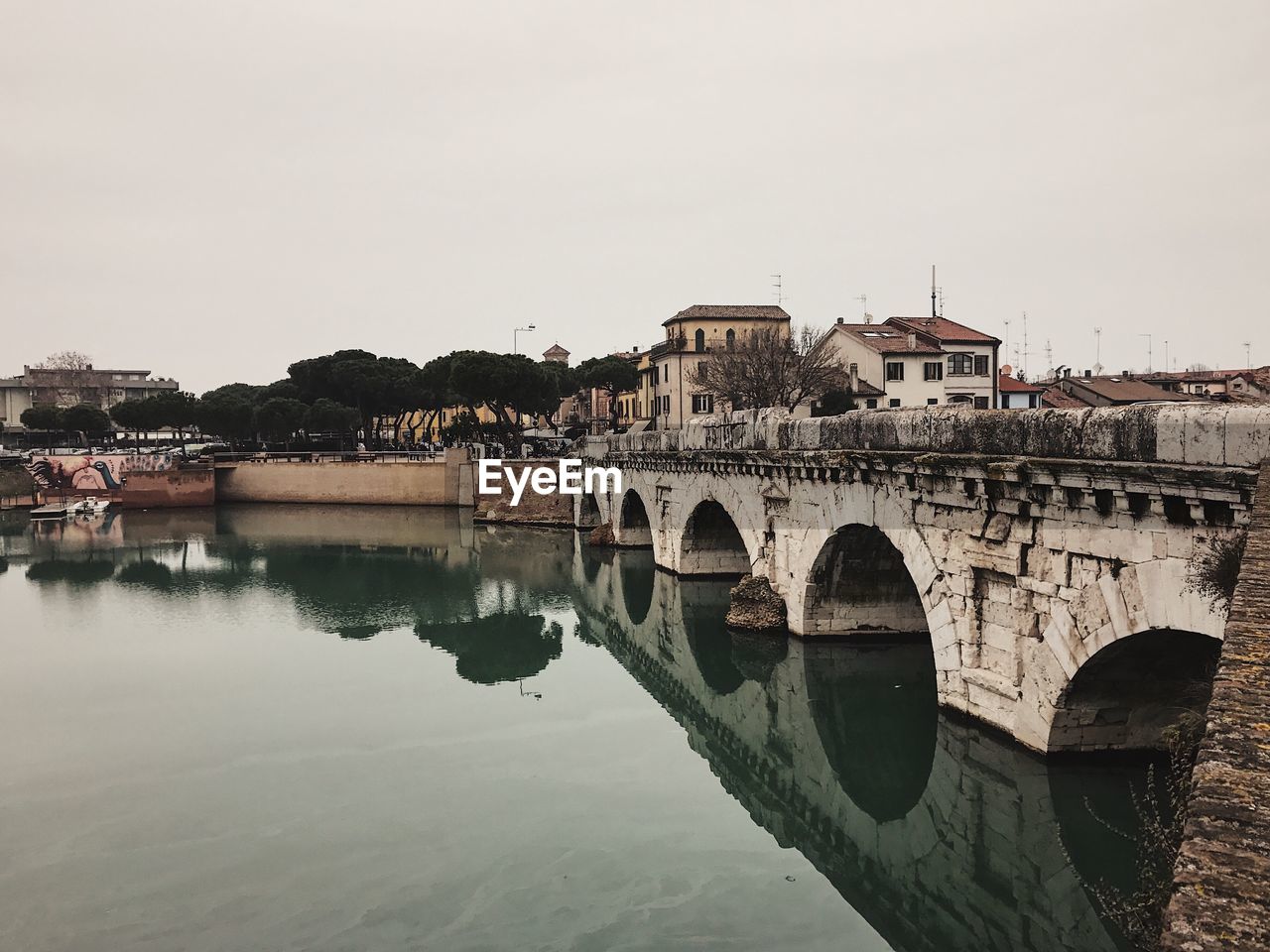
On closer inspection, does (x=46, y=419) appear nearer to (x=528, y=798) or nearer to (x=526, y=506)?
(x=526, y=506)

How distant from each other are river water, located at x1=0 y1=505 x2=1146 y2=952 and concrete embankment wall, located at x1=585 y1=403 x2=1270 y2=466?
149 inches

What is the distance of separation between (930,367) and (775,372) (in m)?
9.23

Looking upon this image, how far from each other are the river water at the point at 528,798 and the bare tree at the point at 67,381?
396 ft

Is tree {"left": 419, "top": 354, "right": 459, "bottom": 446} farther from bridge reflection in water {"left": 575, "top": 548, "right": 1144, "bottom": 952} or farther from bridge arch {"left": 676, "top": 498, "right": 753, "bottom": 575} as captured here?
bridge reflection in water {"left": 575, "top": 548, "right": 1144, "bottom": 952}

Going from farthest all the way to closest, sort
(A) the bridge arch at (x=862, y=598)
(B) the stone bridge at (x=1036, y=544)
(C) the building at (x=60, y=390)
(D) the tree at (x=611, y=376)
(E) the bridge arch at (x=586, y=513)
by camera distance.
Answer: (C) the building at (x=60, y=390) → (D) the tree at (x=611, y=376) → (E) the bridge arch at (x=586, y=513) → (A) the bridge arch at (x=862, y=598) → (B) the stone bridge at (x=1036, y=544)

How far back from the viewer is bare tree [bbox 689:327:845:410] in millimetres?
55094

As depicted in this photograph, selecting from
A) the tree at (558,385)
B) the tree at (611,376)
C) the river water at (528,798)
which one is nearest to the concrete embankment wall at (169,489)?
the tree at (558,385)

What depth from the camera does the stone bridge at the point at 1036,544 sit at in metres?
10.7

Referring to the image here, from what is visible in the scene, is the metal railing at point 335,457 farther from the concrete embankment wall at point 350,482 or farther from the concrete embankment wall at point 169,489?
the concrete embankment wall at point 169,489

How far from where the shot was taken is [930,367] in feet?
185

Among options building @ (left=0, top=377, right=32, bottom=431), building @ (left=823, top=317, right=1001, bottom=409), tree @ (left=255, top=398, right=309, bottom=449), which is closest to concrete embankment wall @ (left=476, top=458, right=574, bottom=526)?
building @ (left=823, top=317, right=1001, bottom=409)

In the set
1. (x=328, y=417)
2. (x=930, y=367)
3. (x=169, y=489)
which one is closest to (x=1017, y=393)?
(x=930, y=367)

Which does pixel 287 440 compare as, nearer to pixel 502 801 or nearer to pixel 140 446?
pixel 140 446

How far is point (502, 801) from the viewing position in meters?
16.2
